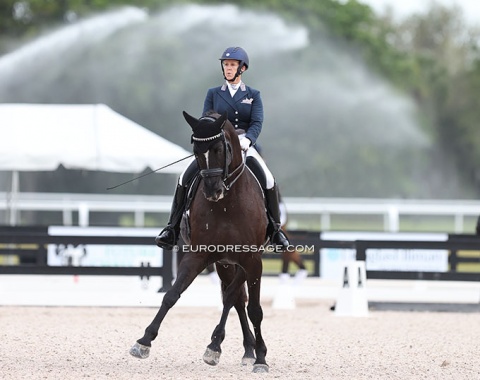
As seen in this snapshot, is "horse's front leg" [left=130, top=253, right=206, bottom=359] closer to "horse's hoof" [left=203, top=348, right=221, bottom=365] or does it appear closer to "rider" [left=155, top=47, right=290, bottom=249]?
"horse's hoof" [left=203, top=348, right=221, bottom=365]

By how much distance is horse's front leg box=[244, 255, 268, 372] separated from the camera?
1020cm

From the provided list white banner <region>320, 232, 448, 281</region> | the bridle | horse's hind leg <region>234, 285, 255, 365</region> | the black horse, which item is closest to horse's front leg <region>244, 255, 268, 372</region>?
the black horse

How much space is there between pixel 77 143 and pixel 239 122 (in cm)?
1002

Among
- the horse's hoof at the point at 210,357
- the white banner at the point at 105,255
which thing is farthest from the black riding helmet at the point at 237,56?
the white banner at the point at 105,255

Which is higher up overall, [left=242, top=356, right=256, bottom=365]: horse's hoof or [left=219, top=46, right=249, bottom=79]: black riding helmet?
[left=219, top=46, right=249, bottom=79]: black riding helmet

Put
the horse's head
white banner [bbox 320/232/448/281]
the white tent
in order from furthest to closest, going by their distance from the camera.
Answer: the white tent → white banner [bbox 320/232/448/281] → the horse's head

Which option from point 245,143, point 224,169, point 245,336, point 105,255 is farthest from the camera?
point 105,255

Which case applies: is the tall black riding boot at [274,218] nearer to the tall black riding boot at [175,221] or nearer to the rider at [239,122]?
the rider at [239,122]

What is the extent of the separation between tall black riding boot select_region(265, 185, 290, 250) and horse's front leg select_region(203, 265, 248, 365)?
1.69 ft

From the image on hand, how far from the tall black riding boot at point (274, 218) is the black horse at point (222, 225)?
0.18m

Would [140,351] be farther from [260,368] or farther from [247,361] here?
[247,361]

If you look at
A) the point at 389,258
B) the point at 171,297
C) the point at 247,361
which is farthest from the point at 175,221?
the point at 389,258

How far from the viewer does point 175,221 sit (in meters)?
10.8

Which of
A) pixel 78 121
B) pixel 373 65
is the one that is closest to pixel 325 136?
pixel 373 65
